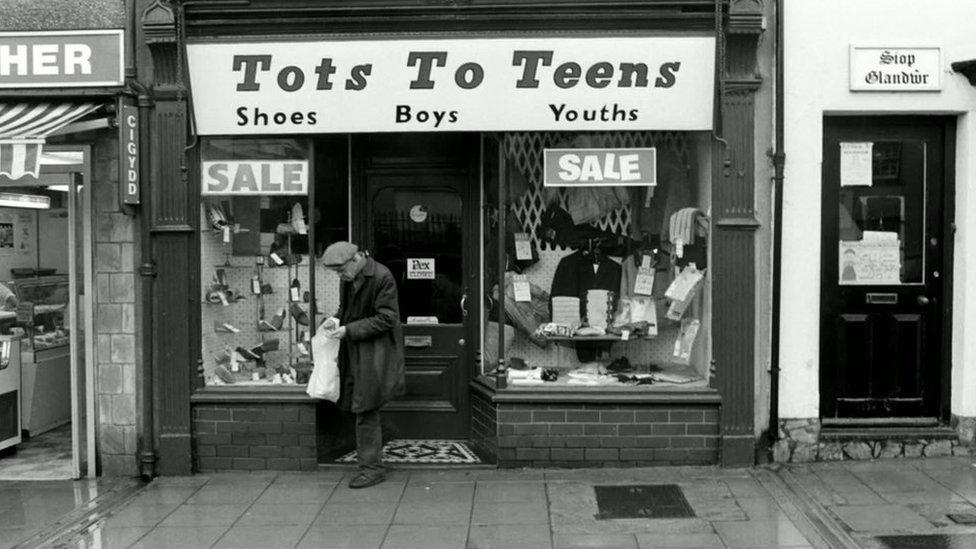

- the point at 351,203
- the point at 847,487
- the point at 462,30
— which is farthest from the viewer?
the point at 351,203

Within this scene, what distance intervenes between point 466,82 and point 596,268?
77.2 inches

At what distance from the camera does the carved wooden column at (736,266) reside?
7445 millimetres

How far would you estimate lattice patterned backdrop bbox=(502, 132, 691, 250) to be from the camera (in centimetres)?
783

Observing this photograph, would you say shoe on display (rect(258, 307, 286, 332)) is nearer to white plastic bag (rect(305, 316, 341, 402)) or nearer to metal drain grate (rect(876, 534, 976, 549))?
white plastic bag (rect(305, 316, 341, 402))

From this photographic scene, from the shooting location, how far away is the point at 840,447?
25.0ft

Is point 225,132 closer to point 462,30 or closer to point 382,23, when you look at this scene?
point 382,23

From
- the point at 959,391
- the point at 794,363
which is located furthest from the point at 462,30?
the point at 959,391

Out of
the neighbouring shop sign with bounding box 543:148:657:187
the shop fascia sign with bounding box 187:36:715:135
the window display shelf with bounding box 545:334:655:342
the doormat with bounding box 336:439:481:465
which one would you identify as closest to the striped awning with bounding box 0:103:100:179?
the shop fascia sign with bounding box 187:36:715:135

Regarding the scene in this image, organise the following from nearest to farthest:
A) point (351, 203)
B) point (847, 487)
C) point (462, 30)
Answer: point (847, 487) → point (462, 30) → point (351, 203)

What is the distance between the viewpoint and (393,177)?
8430 millimetres

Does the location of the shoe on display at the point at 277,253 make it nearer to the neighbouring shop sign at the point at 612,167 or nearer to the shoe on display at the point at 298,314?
the shoe on display at the point at 298,314

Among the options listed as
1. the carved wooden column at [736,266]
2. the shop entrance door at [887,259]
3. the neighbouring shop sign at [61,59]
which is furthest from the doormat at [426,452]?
the neighbouring shop sign at [61,59]

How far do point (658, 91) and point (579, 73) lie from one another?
0.62 meters

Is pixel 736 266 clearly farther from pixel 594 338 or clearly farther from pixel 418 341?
pixel 418 341
